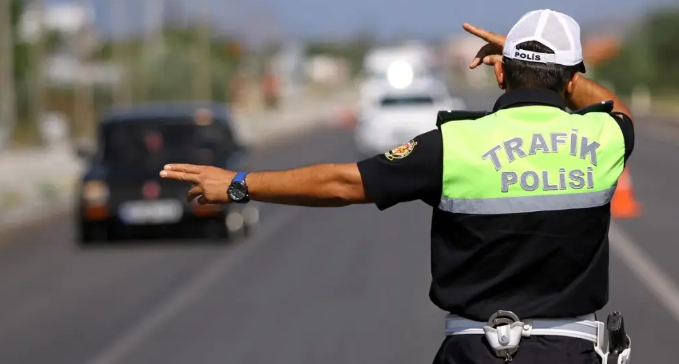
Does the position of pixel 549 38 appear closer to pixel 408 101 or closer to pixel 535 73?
pixel 535 73

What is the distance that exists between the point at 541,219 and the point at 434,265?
313 millimetres

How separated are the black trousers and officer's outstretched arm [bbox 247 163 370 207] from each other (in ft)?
1.56

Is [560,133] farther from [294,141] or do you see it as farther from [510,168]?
[294,141]

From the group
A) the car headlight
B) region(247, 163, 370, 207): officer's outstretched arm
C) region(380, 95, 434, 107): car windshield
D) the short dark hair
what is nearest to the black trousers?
region(247, 163, 370, 207): officer's outstretched arm

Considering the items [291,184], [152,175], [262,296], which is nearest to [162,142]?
[152,175]

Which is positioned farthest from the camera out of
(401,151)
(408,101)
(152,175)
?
(408,101)

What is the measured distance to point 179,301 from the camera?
40.1 feet

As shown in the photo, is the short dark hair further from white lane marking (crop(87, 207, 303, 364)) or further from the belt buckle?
white lane marking (crop(87, 207, 303, 364))

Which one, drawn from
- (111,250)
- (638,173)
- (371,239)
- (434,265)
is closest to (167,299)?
(111,250)

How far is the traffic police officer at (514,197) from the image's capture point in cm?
379

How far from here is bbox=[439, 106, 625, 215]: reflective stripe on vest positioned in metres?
3.80

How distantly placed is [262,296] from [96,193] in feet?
14.3

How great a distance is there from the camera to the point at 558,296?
12.5 ft

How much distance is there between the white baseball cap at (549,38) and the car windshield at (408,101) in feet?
112
